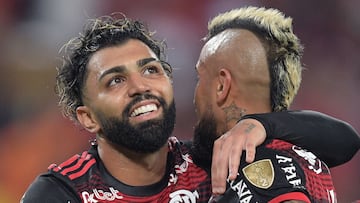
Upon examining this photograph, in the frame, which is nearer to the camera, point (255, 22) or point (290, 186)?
point (290, 186)

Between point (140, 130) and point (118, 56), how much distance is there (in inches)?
11.3

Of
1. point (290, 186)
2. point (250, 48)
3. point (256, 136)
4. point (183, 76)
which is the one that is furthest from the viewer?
point (183, 76)

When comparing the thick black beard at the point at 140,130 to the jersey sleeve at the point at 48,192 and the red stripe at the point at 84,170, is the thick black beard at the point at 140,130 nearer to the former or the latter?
the red stripe at the point at 84,170

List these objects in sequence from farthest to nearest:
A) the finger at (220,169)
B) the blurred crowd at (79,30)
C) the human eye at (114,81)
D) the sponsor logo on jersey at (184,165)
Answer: the blurred crowd at (79,30), the sponsor logo on jersey at (184,165), the human eye at (114,81), the finger at (220,169)

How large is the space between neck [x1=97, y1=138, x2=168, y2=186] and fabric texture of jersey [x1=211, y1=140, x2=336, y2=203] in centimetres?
44

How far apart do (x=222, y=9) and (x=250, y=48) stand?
2564 mm

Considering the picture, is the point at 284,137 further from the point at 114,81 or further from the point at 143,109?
the point at 114,81

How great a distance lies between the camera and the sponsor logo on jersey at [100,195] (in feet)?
7.02

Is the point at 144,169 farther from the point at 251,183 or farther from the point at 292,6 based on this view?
the point at 292,6

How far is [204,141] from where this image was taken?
2.28 meters

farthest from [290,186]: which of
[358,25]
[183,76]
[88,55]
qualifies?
[358,25]

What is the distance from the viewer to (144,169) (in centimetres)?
231

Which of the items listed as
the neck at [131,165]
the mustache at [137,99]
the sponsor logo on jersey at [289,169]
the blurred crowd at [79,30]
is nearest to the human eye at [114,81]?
the mustache at [137,99]

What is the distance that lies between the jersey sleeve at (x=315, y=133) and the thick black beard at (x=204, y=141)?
244mm
